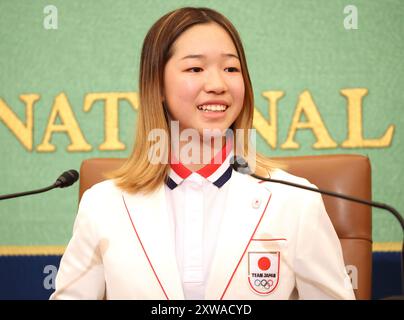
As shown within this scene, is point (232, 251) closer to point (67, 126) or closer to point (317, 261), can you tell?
point (317, 261)

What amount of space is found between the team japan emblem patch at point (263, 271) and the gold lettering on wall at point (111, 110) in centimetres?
126

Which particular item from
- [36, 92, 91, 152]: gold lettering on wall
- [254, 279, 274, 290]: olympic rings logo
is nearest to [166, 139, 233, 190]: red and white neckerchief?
[254, 279, 274, 290]: olympic rings logo

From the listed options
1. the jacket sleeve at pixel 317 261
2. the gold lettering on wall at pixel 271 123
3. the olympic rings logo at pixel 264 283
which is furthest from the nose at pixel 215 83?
the gold lettering on wall at pixel 271 123

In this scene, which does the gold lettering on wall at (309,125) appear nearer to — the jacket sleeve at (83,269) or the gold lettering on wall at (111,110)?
the gold lettering on wall at (111,110)

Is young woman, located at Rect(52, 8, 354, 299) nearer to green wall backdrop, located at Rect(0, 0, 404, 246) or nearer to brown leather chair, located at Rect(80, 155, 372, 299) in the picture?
brown leather chair, located at Rect(80, 155, 372, 299)

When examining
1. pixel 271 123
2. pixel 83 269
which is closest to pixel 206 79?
pixel 83 269

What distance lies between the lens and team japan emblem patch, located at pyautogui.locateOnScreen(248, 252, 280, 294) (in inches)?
54.9

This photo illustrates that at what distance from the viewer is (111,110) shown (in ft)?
8.27

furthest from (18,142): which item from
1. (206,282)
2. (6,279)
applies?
(206,282)

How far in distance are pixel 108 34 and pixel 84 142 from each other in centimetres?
50

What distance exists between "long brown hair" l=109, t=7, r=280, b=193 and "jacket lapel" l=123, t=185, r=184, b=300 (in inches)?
1.6

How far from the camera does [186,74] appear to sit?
1.52 metres

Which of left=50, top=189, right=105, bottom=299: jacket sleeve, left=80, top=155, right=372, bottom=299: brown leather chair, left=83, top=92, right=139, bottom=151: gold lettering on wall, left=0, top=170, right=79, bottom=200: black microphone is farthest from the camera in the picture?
left=83, top=92, right=139, bottom=151: gold lettering on wall

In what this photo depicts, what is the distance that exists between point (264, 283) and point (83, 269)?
0.48 meters
